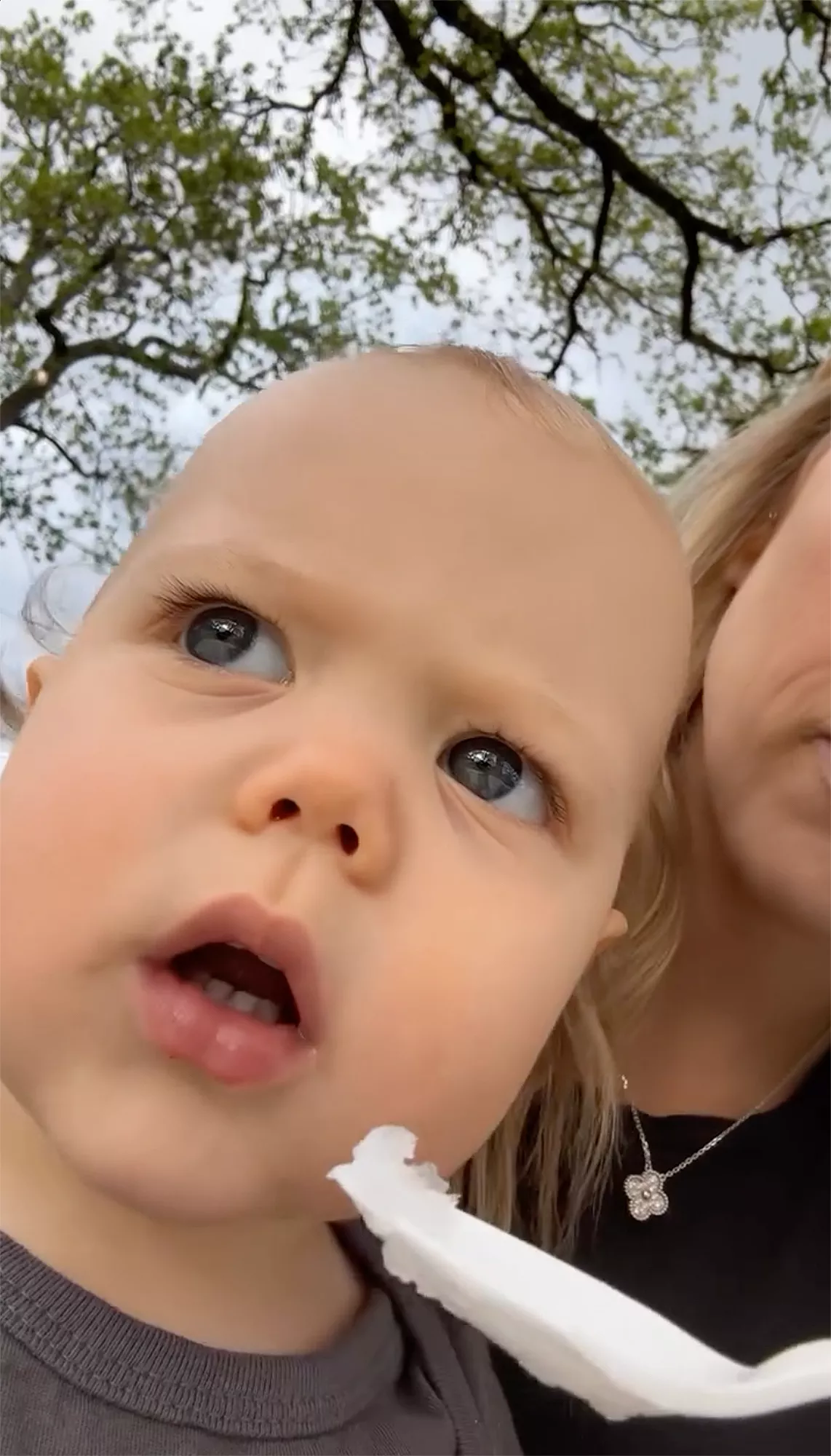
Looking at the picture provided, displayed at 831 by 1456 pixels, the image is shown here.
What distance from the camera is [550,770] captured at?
53 cm

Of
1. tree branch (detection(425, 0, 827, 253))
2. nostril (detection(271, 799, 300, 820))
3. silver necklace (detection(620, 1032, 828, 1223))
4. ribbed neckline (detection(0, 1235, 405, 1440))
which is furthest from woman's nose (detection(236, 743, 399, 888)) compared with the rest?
tree branch (detection(425, 0, 827, 253))

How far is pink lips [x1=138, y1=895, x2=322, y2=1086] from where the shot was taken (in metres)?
0.42

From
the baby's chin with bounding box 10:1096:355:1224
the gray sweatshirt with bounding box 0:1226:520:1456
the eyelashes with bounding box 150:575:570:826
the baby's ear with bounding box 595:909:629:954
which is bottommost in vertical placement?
the gray sweatshirt with bounding box 0:1226:520:1456

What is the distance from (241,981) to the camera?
17.6 inches

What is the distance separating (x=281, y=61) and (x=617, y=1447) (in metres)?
1.13

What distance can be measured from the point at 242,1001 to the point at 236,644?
0.51 feet

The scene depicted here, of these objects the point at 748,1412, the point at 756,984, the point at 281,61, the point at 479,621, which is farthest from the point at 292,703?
the point at 281,61

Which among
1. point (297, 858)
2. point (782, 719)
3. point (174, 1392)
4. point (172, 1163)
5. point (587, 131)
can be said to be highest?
point (587, 131)

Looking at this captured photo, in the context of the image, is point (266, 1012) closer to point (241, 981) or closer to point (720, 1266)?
point (241, 981)

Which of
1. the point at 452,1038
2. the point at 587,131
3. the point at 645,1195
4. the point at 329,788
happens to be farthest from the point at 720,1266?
the point at 587,131

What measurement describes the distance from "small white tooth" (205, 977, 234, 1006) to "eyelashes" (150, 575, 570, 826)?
0.14m

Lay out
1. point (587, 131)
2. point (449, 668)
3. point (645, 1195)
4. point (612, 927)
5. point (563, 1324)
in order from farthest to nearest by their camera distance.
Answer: point (587, 131) < point (645, 1195) < point (612, 927) < point (449, 668) < point (563, 1324)

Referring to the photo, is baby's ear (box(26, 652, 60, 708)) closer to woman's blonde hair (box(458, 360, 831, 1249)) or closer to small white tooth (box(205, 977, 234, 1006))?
small white tooth (box(205, 977, 234, 1006))

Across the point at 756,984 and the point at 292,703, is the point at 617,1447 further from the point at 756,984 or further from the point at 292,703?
the point at 292,703
